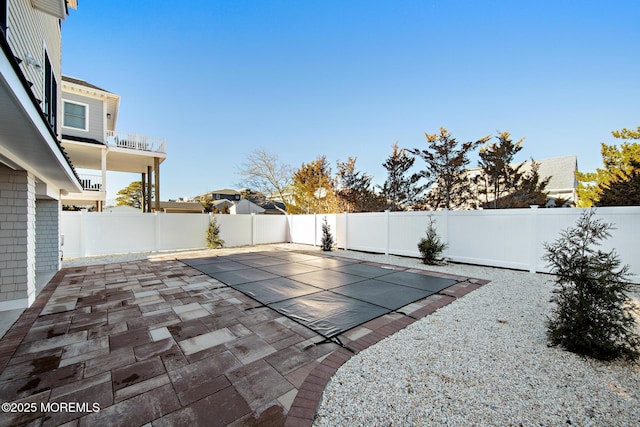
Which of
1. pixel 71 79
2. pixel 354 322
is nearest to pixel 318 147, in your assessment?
pixel 71 79

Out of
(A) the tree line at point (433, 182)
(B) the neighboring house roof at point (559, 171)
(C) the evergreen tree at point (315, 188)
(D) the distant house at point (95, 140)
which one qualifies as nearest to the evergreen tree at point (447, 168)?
(A) the tree line at point (433, 182)

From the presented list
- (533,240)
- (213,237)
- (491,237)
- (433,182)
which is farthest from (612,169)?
(213,237)

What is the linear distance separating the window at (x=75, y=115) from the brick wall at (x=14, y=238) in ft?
31.1

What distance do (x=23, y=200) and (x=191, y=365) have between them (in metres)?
3.87

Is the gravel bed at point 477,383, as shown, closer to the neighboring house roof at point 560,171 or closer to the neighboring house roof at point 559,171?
the neighboring house roof at point 559,171

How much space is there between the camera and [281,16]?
8398mm

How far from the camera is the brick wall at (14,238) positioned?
3.74 meters

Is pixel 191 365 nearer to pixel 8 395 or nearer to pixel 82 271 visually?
pixel 8 395

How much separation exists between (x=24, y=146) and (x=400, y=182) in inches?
521

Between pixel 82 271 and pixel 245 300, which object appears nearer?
pixel 245 300

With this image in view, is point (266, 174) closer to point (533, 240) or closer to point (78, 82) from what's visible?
point (78, 82)

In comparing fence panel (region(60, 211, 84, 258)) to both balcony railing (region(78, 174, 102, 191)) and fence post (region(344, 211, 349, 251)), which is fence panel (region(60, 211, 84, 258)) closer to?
balcony railing (region(78, 174, 102, 191))

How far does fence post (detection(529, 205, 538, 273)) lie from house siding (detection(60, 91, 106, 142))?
51.4ft

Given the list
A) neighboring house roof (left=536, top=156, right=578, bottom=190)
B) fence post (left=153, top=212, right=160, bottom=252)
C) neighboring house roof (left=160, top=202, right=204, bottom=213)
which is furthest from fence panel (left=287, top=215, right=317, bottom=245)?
neighboring house roof (left=160, top=202, right=204, bottom=213)
